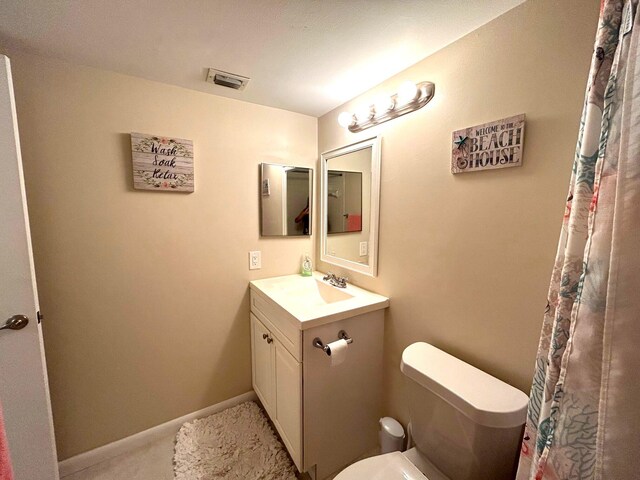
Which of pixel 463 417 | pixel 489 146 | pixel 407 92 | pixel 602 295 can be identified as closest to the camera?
pixel 602 295

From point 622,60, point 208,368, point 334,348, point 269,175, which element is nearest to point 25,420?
point 208,368

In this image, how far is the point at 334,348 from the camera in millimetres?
1142

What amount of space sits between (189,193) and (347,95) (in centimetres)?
116

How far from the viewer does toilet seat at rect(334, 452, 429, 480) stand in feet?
2.91

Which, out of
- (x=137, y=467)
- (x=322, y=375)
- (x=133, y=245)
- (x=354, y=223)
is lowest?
(x=137, y=467)

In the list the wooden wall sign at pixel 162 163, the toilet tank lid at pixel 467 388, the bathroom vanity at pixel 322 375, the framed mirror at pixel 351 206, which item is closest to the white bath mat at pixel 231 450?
the bathroom vanity at pixel 322 375

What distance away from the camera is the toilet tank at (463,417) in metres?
0.82

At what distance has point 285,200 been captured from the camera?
1.86m

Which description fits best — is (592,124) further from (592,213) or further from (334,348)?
(334,348)

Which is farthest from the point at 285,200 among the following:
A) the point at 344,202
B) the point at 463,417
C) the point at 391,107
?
the point at 463,417

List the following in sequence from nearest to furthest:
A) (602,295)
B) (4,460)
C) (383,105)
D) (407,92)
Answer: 1. (602,295)
2. (4,460)
3. (407,92)
4. (383,105)

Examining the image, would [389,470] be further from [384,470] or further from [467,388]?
[467,388]

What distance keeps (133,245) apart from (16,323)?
1.77 feet

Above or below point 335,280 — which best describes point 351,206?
above
